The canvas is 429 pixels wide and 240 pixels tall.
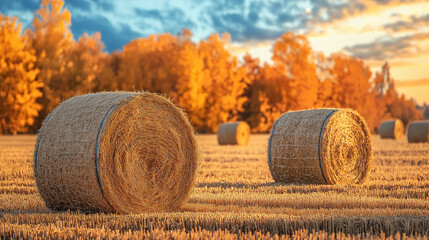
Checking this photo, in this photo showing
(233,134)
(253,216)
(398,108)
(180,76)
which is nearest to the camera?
(253,216)

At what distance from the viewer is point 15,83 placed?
4059 cm

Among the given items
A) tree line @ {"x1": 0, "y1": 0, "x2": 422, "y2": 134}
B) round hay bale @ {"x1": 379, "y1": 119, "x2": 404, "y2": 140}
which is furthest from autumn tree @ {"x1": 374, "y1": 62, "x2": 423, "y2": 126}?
round hay bale @ {"x1": 379, "y1": 119, "x2": 404, "y2": 140}

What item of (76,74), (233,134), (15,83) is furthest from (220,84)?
(233,134)

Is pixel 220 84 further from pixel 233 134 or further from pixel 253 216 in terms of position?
pixel 253 216

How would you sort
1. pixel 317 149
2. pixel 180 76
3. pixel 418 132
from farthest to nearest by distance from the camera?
pixel 180 76, pixel 418 132, pixel 317 149

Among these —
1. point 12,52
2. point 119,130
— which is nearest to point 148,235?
point 119,130

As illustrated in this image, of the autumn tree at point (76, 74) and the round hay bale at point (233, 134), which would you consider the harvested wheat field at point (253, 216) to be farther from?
the autumn tree at point (76, 74)

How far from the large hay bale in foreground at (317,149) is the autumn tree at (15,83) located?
3211 cm

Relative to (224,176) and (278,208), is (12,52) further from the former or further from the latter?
(278,208)

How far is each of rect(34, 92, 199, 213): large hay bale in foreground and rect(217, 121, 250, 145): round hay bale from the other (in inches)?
780

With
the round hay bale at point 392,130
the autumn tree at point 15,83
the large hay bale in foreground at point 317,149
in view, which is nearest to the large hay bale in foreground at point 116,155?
the large hay bale in foreground at point 317,149

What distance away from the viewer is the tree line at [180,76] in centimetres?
4150

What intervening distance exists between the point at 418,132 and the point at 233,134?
30.2 ft

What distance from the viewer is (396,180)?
1141cm
